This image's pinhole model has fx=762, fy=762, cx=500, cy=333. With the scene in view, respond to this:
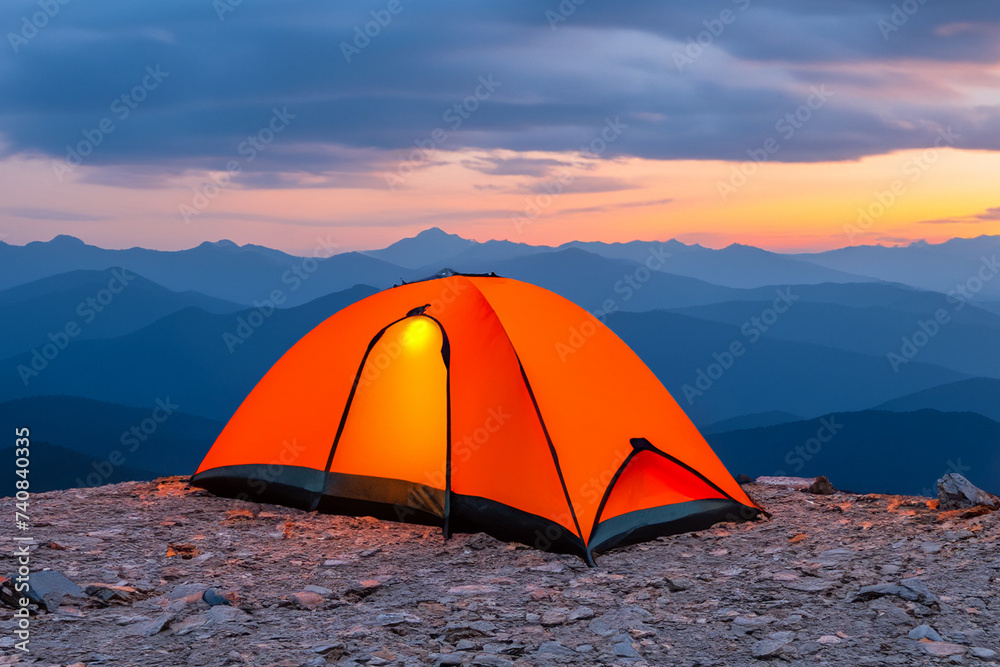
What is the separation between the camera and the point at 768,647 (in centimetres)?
541

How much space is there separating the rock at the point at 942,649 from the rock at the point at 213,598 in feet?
17.3

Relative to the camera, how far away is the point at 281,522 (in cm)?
926

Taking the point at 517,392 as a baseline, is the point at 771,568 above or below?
below

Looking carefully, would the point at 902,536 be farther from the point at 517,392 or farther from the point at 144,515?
the point at 144,515

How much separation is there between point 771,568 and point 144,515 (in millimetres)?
7457

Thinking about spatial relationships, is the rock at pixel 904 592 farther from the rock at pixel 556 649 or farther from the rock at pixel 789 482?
the rock at pixel 789 482

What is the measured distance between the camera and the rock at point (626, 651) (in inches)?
211

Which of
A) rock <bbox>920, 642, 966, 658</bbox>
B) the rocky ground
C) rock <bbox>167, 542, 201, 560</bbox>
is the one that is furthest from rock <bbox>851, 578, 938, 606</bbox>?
rock <bbox>167, 542, 201, 560</bbox>

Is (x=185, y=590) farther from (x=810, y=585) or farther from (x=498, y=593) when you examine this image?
(x=810, y=585)

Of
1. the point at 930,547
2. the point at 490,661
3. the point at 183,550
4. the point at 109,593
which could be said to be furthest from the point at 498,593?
the point at 930,547

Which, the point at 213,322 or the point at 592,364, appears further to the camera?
the point at 213,322

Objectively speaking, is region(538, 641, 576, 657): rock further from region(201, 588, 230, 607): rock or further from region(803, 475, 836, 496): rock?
region(803, 475, 836, 496): rock

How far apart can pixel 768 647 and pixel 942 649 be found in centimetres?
113

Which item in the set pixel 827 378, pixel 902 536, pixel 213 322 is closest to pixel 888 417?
pixel 827 378
